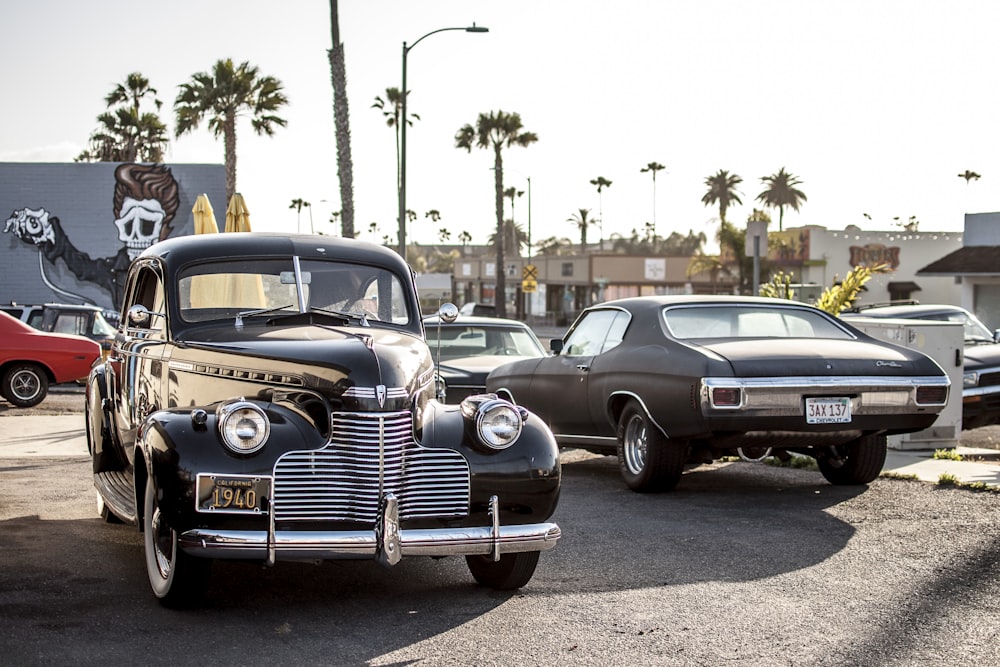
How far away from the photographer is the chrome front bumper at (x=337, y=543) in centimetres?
546

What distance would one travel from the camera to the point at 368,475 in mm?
5738

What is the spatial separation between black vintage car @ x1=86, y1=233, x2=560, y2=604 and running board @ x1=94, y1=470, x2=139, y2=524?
27 mm

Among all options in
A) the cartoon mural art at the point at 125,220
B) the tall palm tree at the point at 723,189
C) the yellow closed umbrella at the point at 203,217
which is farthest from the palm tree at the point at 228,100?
the tall palm tree at the point at 723,189

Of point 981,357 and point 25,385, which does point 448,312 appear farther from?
point 25,385

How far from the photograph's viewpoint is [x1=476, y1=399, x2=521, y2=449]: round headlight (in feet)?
19.9

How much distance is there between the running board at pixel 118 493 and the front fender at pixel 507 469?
1817 millimetres

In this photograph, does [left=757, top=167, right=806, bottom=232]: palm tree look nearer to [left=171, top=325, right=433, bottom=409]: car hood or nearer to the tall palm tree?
the tall palm tree

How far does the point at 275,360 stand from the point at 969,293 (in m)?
37.6

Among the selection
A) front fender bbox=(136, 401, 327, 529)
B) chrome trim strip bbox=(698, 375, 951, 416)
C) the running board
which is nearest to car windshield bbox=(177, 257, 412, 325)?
the running board

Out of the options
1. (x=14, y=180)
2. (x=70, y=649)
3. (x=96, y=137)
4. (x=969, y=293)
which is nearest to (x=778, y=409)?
(x=70, y=649)

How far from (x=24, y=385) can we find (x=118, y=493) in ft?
39.9

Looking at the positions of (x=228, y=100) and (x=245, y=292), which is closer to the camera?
(x=245, y=292)

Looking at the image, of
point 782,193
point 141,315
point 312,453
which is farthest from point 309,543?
point 782,193

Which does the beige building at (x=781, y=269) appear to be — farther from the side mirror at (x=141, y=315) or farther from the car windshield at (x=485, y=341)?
the side mirror at (x=141, y=315)
